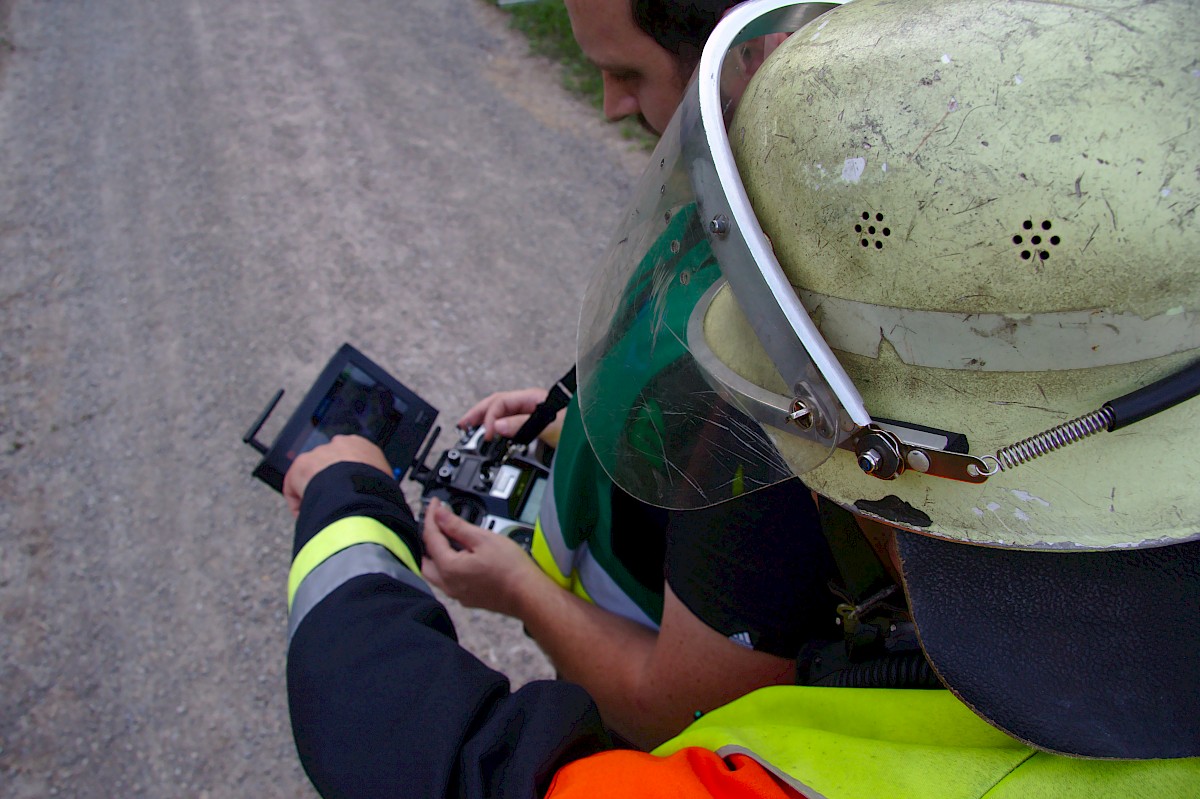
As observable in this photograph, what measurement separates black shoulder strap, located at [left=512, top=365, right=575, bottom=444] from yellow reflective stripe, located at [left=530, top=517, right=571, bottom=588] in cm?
24

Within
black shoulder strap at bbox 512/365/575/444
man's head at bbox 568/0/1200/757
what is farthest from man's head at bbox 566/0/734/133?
man's head at bbox 568/0/1200/757

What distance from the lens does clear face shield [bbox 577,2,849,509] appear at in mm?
947

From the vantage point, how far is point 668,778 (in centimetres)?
92

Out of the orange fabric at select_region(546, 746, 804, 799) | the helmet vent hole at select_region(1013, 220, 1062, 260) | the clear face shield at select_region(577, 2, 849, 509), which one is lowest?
the orange fabric at select_region(546, 746, 804, 799)

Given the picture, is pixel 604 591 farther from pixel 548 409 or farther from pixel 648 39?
pixel 648 39

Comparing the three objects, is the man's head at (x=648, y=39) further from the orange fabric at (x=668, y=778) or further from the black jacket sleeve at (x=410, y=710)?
the orange fabric at (x=668, y=778)

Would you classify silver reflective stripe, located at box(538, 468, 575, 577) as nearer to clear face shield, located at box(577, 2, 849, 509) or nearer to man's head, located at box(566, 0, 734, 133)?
clear face shield, located at box(577, 2, 849, 509)

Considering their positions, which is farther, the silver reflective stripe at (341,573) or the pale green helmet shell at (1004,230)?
the silver reflective stripe at (341,573)

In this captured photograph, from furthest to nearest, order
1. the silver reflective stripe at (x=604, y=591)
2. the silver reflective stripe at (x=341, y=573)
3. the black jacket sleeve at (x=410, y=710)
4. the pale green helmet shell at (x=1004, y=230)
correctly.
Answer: the silver reflective stripe at (x=604, y=591) < the silver reflective stripe at (x=341, y=573) < the black jacket sleeve at (x=410, y=710) < the pale green helmet shell at (x=1004, y=230)

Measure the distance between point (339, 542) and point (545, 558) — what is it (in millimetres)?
528

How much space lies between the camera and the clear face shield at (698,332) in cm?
95

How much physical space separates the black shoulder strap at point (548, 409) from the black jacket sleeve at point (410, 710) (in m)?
0.64

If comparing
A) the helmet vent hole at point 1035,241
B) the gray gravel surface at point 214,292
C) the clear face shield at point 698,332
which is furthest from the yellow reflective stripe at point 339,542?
the gray gravel surface at point 214,292

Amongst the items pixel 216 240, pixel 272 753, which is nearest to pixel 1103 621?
pixel 272 753
